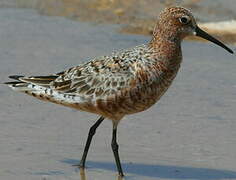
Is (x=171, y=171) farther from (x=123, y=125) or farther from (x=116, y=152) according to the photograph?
(x=123, y=125)

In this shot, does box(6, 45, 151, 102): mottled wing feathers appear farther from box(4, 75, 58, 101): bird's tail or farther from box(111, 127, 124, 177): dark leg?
box(111, 127, 124, 177): dark leg

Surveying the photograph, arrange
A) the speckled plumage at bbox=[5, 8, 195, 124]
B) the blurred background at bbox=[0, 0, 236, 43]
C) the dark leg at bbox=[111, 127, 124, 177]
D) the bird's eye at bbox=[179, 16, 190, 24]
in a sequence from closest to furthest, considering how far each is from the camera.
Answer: the speckled plumage at bbox=[5, 8, 195, 124]
the dark leg at bbox=[111, 127, 124, 177]
the bird's eye at bbox=[179, 16, 190, 24]
the blurred background at bbox=[0, 0, 236, 43]

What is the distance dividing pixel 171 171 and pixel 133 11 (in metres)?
7.37

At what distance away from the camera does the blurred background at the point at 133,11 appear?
16.0 metres

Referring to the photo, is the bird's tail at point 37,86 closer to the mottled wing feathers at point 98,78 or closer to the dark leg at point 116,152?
the mottled wing feathers at point 98,78

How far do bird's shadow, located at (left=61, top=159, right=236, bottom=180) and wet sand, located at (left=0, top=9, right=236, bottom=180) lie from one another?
1 cm

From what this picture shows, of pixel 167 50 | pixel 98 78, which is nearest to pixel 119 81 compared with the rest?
pixel 98 78

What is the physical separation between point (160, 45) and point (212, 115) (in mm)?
2150

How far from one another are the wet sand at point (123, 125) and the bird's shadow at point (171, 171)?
12 millimetres

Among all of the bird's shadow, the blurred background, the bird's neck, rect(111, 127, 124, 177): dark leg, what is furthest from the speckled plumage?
the blurred background

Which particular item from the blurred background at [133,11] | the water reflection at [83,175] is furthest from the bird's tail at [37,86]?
the blurred background at [133,11]

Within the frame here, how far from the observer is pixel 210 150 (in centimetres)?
1058

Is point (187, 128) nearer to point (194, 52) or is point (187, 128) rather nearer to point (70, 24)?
point (194, 52)

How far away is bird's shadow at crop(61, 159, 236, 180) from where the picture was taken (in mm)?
9820
